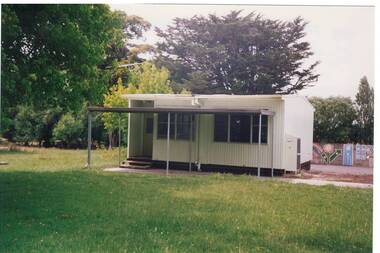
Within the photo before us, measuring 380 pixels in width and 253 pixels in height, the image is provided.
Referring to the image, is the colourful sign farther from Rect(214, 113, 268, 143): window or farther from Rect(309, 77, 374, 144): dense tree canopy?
Rect(214, 113, 268, 143): window

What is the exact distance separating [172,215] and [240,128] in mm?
6229

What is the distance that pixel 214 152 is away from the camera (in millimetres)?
13547

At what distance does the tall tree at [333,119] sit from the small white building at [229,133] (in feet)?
2.14

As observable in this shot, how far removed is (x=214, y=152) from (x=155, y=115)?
89.3 inches

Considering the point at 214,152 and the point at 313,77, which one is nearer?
the point at 313,77

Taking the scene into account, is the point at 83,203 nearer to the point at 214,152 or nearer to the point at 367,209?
the point at 367,209

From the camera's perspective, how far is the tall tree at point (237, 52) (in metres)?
7.95

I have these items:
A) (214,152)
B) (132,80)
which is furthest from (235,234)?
(214,152)

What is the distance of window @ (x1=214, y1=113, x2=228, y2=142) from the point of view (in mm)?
13570

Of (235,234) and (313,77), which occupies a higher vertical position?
(313,77)

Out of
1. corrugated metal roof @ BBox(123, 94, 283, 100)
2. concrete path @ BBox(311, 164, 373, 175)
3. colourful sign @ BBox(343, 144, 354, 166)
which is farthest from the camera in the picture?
corrugated metal roof @ BBox(123, 94, 283, 100)

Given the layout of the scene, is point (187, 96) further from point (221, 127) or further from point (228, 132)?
point (228, 132)

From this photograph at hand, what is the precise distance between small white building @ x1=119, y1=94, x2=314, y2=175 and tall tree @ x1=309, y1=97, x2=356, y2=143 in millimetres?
652

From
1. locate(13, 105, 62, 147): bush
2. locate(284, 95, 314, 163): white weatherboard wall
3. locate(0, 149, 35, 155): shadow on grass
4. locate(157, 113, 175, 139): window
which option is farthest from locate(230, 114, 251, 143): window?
locate(0, 149, 35, 155): shadow on grass
